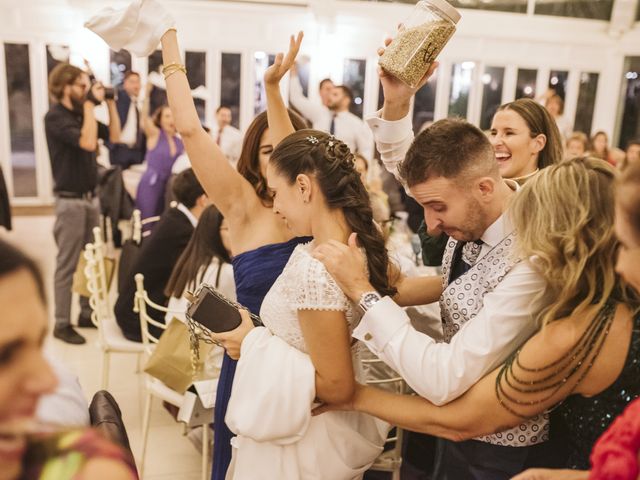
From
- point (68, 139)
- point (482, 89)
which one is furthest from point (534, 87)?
point (68, 139)

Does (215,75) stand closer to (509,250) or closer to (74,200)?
(74,200)

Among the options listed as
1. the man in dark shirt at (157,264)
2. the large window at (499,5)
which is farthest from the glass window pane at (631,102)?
the man in dark shirt at (157,264)

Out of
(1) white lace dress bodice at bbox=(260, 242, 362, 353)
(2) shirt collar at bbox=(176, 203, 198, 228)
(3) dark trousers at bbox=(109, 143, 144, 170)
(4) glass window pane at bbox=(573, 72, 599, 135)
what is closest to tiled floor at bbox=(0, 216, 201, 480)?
(2) shirt collar at bbox=(176, 203, 198, 228)

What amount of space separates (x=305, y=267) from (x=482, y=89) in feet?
30.1

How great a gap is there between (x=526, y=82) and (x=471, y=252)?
9325mm

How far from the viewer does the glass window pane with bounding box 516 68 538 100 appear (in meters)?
9.79

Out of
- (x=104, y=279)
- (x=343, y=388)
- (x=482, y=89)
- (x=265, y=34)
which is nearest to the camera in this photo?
(x=343, y=388)

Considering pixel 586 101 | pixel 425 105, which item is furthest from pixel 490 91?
pixel 586 101

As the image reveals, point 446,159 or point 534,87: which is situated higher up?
point 446,159

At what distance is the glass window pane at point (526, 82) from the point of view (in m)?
9.79

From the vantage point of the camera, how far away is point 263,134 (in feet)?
6.32

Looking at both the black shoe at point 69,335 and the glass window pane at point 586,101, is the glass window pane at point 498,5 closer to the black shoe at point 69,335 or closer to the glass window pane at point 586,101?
the glass window pane at point 586,101

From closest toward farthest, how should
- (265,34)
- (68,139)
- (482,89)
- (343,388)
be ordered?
(343,388) < (68,139) < (265,34) < (482,89)

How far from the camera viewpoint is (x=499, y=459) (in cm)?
133
